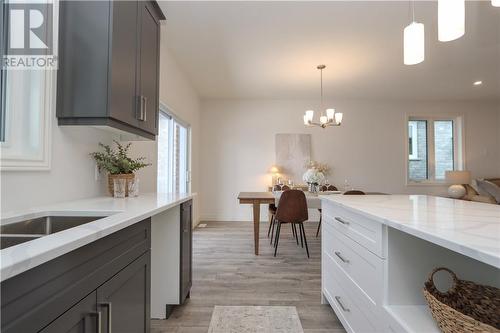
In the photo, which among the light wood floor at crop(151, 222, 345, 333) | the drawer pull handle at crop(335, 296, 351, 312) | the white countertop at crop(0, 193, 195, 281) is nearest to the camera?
the white countertop at crop(0, 193, 195, 281)

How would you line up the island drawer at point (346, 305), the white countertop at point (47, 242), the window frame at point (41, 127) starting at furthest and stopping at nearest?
the island drawer at point (346, 305) < the window frame at point (41, 127) < the white countertop at point (47, 242)

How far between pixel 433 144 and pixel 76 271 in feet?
23.1

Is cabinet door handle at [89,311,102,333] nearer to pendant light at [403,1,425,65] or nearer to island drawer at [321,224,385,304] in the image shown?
island drawer at [321,224,385,304]

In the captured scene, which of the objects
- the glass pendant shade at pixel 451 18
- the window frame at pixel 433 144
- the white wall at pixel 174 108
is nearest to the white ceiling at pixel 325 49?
the white wall at pixel 174 108

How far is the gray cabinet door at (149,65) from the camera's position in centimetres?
185

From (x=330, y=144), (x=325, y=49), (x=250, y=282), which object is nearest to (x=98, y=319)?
(x=250, y=282)

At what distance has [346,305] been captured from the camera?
1.63 meters

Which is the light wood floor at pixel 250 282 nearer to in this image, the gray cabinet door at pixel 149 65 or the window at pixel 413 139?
the gray cabinet door at pixel 149 65

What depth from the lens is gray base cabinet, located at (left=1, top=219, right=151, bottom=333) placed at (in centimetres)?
58

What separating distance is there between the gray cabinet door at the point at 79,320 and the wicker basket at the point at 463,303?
1164mm

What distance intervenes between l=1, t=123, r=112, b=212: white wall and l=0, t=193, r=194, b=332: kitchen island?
0.34 feet

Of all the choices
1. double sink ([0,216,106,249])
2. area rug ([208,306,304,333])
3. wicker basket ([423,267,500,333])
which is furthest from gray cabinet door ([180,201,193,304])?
wicker basket ([423,267,500,333])

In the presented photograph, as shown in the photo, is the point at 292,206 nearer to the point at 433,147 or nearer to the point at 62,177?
the point at 62,177

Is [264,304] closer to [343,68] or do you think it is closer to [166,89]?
[166,89]
